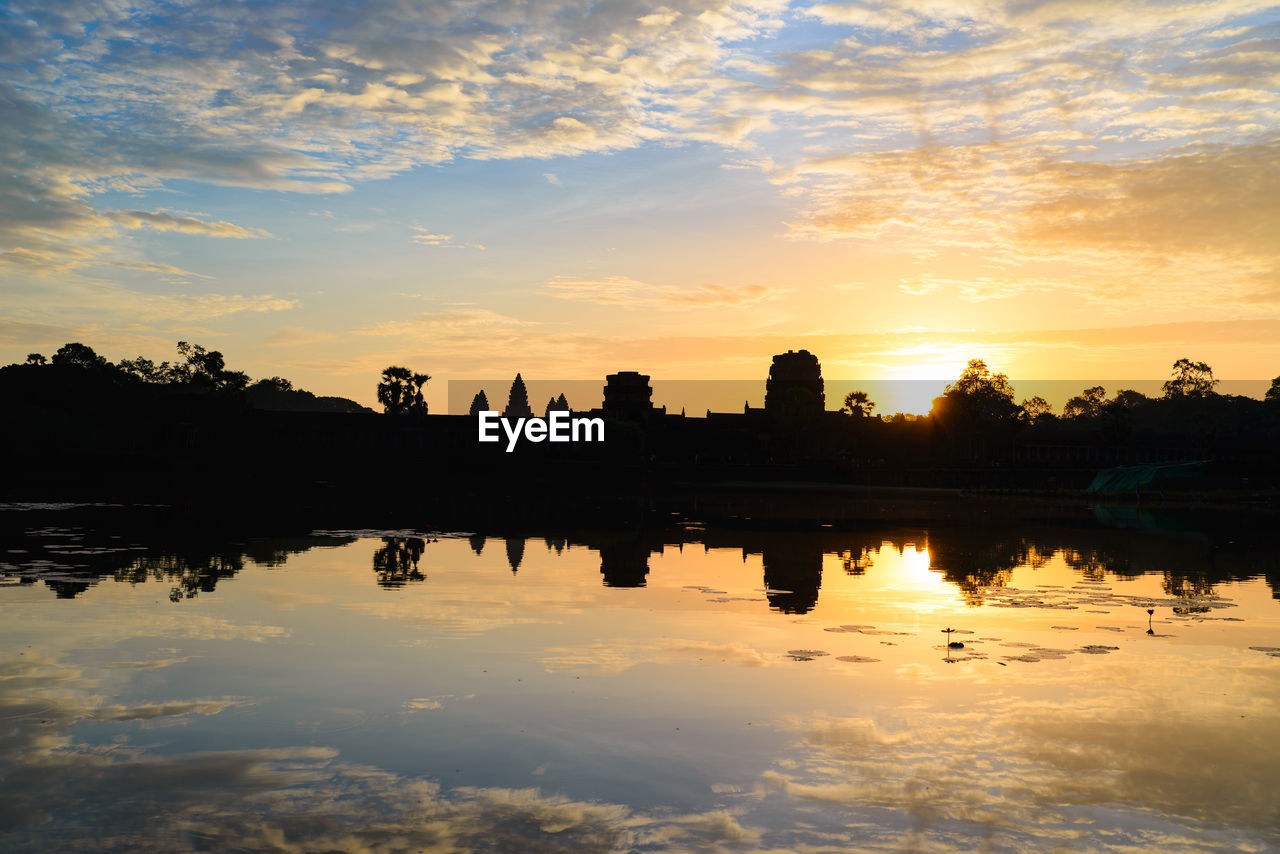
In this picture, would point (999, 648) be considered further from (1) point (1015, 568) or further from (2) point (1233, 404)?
(2) point (1233, 404)

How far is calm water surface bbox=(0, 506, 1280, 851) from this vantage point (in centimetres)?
755

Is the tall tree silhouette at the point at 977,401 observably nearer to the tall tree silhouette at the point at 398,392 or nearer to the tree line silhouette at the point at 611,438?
the tree line silhouette at the point at 611,438

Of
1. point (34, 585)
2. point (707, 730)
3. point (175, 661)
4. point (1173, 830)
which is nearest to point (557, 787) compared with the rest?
point (707, 730)

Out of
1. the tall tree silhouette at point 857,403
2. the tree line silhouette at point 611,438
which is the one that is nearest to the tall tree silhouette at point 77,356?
the tree line silhouette at point 611,438

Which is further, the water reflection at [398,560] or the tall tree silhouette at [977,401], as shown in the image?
the tall tree silhouette at [977,401]

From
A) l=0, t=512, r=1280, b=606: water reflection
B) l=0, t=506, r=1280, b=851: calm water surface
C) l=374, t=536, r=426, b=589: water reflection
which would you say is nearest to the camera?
l=0, t=506, r=1280, b=851: calm water surface

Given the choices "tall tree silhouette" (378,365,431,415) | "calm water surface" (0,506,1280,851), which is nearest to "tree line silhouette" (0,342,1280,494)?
"tall tree silhouette" (378,365,431,415)

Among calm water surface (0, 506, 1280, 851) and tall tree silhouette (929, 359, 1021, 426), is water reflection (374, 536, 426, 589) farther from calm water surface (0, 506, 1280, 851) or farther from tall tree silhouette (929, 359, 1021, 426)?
tall tree silhouette (929, 359, 1021, 426)

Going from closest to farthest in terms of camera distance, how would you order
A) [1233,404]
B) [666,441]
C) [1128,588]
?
[1128,588], [666,441], [1233,404]

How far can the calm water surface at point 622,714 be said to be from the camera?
7551 millimetres

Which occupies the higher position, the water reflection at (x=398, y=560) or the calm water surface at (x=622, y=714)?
the water reflection at (x=398, y=560)

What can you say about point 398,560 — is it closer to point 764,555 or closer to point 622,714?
point 764,555

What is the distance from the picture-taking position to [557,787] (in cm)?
825

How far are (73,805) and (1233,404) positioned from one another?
206700 millimetres
